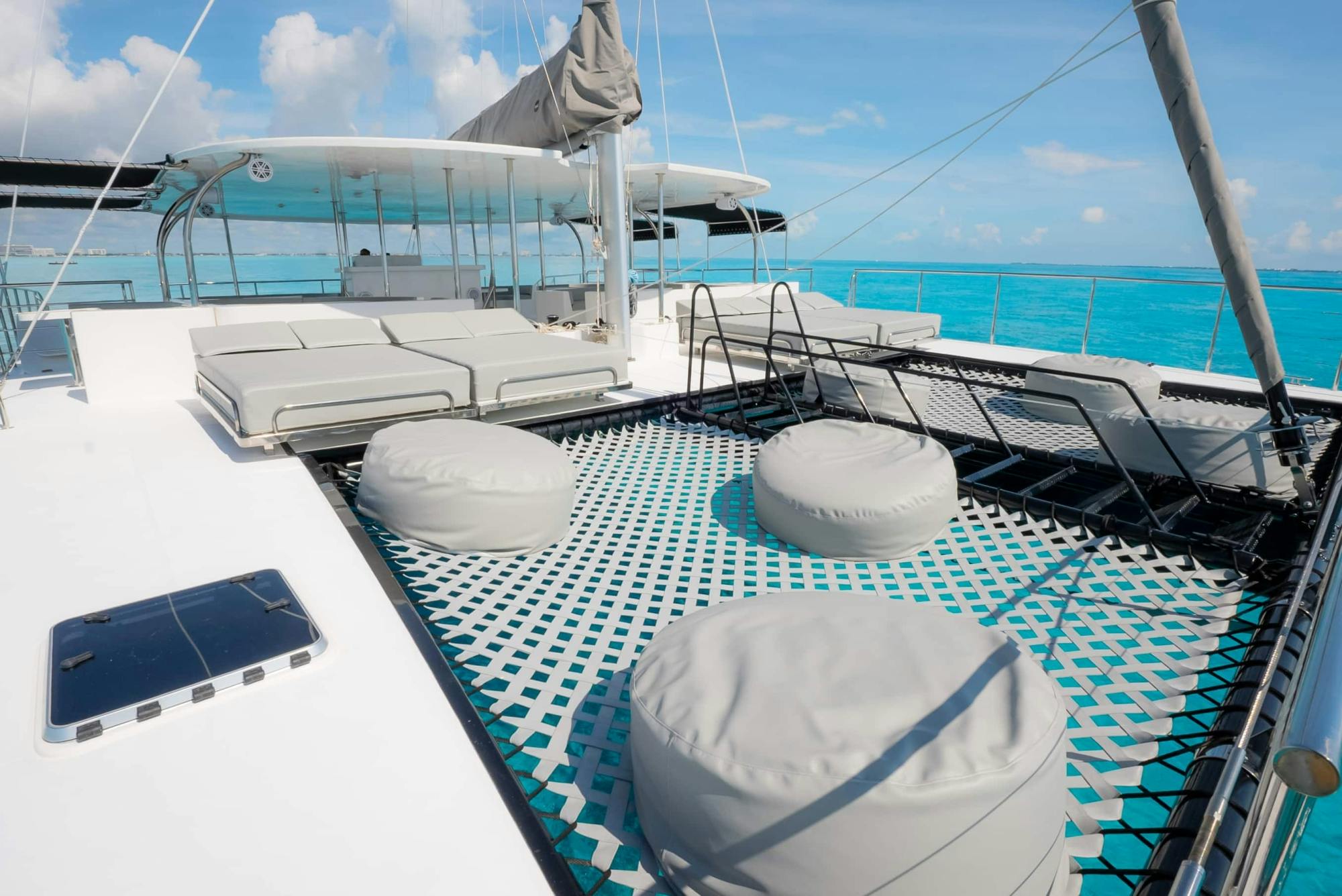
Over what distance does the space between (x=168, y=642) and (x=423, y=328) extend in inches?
136

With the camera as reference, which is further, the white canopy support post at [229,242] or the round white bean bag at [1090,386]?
the white canopy support post at [229,242]

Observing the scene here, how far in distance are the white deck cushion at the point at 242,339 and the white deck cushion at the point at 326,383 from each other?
0.06 meters

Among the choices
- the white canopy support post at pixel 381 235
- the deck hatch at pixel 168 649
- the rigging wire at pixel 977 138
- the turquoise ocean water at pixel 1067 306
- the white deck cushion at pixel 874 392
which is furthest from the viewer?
the turquoise ocean water at pixel 1067 306

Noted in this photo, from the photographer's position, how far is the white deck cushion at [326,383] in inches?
130

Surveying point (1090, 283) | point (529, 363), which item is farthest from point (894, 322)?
point (529, 363)

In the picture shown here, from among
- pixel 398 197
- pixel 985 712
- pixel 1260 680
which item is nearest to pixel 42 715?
pixel 985 712

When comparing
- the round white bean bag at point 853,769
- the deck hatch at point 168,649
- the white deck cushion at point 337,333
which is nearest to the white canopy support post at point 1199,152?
the round white bean bag at point 853,769

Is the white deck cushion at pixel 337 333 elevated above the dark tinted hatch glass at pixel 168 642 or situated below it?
above

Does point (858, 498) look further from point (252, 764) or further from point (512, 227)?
point (512, 227)

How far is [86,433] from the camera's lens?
379 centimetres

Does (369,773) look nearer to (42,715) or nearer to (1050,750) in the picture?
(42,715)

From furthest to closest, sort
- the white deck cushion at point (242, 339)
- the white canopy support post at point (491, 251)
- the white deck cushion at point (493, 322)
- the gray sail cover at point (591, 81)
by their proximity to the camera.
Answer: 1. the white canopy support post at point (491, 251)
2. the gray sail cover at point (591, 81)
3. the white deck cushion at point (493, 322)
4. the white deck cushion at point (242, 339)

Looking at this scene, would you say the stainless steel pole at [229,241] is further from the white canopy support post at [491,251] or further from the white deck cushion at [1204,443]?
the white deck cushion at [1204,443]

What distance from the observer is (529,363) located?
4.16m
